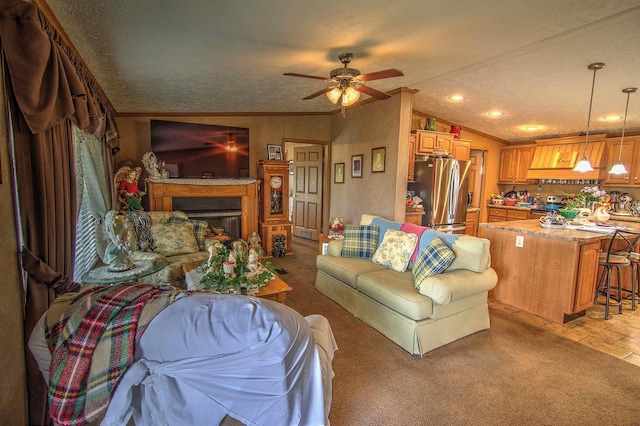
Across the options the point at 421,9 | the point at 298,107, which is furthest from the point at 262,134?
the point at 421,9

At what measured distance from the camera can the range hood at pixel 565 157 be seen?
536 cm

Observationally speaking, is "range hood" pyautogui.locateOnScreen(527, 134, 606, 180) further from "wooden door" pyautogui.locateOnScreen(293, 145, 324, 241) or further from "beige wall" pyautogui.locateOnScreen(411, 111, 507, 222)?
"wooden door" pyautogui.locateOnScreen(293, 145, 324, 241)

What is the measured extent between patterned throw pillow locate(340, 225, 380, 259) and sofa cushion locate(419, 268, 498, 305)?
96 cm

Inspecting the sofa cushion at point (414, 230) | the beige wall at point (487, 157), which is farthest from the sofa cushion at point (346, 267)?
the beige wall at point (487, 157)

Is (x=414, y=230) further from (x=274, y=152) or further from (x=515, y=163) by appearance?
(x=515, y=163)

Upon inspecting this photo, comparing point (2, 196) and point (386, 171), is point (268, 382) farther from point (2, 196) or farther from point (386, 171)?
point (386, 171)

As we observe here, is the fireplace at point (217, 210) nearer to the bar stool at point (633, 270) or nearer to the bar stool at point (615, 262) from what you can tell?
the bar stool at point (615, 262)

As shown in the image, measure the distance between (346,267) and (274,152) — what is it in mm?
3084

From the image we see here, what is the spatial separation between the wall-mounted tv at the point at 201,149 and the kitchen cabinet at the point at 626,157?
5984 millimetres

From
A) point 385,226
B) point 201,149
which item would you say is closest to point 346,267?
point 385,226

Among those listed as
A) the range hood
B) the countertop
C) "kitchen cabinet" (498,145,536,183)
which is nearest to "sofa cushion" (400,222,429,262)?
the countertop

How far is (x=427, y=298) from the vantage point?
8.27 feet

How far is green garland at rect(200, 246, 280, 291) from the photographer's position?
2398 millimetres

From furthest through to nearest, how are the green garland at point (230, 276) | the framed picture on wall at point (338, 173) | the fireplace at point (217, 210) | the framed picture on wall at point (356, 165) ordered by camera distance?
the framed picture on wall at point (338, 173) → the framed picture on wall at point (356, 165) → the fireplace at point (217, 210) → the green garland at point (230, 276)
